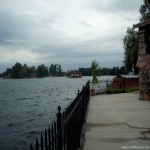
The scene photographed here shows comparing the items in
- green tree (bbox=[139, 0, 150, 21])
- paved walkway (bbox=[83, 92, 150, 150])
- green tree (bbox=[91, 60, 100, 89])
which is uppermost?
green tree (bbox=[139, 0, 150, 21])

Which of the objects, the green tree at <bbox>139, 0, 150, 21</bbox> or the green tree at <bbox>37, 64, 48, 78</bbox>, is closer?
the green tree at <bbox>139, 0, 150, 21</bbox>

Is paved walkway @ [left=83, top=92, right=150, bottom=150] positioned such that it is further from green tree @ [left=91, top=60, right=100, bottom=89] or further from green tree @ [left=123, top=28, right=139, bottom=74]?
green tree @ [left=123, top=28, right=139, bottom=74]

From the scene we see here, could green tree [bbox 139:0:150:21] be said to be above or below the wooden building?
above

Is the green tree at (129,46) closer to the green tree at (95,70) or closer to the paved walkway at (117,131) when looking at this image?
the green tree at (95,70)

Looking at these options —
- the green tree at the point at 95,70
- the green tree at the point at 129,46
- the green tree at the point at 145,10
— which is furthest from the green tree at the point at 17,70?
→ the green tree at the point at 95,70

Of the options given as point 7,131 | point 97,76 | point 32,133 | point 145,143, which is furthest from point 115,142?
point 97,76

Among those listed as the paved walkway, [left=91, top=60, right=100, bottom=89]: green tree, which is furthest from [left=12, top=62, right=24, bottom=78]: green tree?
the paved walkway

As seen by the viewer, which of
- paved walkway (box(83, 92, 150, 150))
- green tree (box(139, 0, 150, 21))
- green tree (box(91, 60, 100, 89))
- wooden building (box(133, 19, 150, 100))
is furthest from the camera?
green tree (box(139, 0, 150, 21))

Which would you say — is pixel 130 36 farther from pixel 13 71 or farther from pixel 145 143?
pixel 13 71

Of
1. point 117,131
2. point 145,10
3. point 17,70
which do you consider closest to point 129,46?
point 145,10

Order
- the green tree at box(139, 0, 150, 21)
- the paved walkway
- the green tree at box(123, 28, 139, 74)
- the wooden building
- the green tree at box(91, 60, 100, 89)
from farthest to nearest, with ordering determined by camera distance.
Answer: the green tree at box(123, 28, 139, 74) → the green tree at box(139, 0, 150, 21) → the green tree at box(91, 60, 100, 89) → the wooden building → the paved walkway

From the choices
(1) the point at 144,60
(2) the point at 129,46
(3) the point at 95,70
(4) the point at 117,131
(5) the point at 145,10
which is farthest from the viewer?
(2) the point at 129,46

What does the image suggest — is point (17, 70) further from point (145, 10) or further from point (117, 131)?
point (117, 131)

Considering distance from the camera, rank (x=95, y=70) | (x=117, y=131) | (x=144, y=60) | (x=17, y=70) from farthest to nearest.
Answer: (x=17, y=70) → (x=95, y=70) → (x=144, y=60) → (x=117, y=131)
